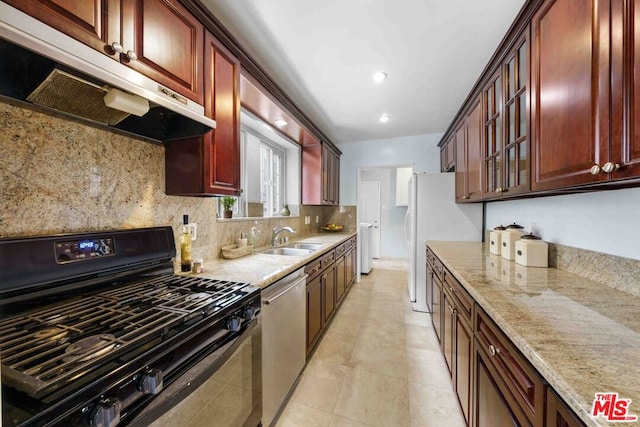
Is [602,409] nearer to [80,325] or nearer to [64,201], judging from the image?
[80,325]

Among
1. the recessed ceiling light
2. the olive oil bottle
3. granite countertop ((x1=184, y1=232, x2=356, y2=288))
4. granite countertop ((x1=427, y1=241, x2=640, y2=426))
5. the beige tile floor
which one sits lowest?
the beige tile floor

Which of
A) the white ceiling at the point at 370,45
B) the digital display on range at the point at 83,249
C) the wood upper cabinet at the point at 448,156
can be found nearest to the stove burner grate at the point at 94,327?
the digital display on range at the point at 83,249

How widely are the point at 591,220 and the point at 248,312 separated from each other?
1889 mm

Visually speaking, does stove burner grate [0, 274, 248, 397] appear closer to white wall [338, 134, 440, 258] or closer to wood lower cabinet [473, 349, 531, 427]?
wood lower cabinet [473, 349, 531, 427]

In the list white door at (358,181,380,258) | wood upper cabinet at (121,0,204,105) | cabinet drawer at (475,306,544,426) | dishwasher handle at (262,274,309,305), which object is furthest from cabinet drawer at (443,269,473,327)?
white door at (358,181,380,258)

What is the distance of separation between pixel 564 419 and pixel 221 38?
2.19 m

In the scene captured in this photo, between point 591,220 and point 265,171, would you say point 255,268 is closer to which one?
point 265,171

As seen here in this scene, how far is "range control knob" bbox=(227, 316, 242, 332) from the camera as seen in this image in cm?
105

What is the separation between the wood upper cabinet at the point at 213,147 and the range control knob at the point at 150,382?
3.18ft

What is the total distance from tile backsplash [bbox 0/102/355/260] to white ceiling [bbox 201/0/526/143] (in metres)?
1.01

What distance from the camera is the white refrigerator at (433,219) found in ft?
10.1

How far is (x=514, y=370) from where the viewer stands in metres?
0.86

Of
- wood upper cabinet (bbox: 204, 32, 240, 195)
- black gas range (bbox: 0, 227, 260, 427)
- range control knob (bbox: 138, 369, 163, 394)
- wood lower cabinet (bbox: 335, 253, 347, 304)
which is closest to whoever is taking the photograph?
black gas range (bbox: 0, 227, 260, 427)

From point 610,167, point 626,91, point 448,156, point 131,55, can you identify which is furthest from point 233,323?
point 448,156
